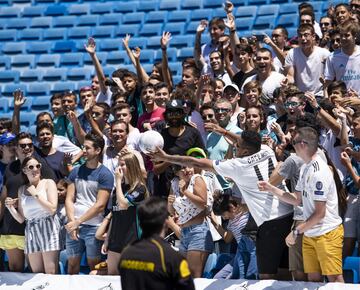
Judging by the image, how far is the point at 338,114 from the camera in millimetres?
9578

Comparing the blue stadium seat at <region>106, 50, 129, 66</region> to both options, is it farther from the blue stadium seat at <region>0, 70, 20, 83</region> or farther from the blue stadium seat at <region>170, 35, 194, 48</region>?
the blue stadium seat at <region>0, 70, 20, 83</region>

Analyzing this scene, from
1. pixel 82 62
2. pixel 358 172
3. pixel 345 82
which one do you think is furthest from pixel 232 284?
pixel 82 62

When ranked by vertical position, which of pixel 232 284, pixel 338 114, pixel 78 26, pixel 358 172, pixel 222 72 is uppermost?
pixel 78 26

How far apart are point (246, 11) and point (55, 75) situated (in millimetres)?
3367

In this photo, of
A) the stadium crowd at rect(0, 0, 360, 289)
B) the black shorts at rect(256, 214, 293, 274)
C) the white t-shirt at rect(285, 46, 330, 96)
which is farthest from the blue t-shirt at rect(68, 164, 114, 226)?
the white t-shirt at rect(285, 46, 330, 96)

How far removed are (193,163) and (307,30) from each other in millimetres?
3389

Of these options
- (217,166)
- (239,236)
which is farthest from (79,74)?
(217,166)

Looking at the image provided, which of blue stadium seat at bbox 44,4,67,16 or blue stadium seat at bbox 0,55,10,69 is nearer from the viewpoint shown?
blue stadium seat at bbox 0,55,10,69

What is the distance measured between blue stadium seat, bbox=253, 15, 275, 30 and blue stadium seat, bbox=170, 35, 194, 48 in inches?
43.4

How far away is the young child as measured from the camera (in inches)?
358

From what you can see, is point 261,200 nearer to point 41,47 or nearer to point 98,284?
point 98,284

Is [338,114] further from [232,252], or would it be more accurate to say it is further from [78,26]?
[78,26]

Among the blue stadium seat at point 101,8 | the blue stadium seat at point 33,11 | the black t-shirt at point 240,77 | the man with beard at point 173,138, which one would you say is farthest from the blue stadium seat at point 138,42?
the man with beard at point 173,138

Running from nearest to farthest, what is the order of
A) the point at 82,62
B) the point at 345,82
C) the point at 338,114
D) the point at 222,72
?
the point at 338,114 < the point at 345,82 < the point at 222,72 < the point at 82,62
